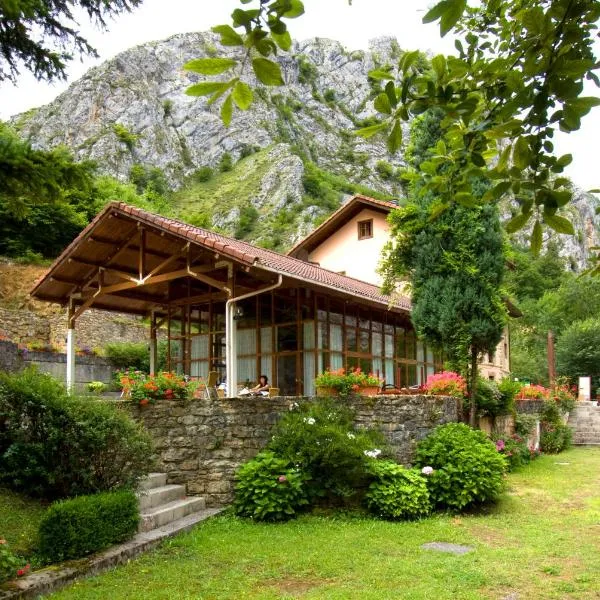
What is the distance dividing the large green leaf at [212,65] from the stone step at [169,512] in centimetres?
659

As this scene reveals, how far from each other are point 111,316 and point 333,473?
16.1m

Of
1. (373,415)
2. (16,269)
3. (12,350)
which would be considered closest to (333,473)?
(373,415)

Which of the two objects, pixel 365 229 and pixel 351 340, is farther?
pixel 365 229

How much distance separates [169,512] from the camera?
7.78 metres

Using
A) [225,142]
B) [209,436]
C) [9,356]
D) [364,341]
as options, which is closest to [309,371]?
[364,341]

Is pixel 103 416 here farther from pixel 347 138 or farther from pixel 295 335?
pixel 347 138

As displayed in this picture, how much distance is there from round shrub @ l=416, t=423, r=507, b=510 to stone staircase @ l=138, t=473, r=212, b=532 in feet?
11.6

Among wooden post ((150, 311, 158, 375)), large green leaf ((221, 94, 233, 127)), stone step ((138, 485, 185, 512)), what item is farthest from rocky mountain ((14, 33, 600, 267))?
large green leaf ((221, 94, 233, 127))

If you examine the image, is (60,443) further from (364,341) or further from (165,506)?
(364,341)

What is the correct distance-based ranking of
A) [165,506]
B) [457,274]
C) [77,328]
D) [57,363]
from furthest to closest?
[77,328], [57,363], [457,274], [165,506]

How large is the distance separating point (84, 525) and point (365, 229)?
16180 millimetres

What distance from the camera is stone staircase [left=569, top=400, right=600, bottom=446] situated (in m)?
20.2

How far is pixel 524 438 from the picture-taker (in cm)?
1454

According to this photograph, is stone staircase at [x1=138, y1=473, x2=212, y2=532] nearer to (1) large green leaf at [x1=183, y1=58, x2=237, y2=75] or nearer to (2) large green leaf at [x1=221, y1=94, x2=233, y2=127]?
(2) large green leaf at [x1=221, y1=94, x2=233, y2=127]
